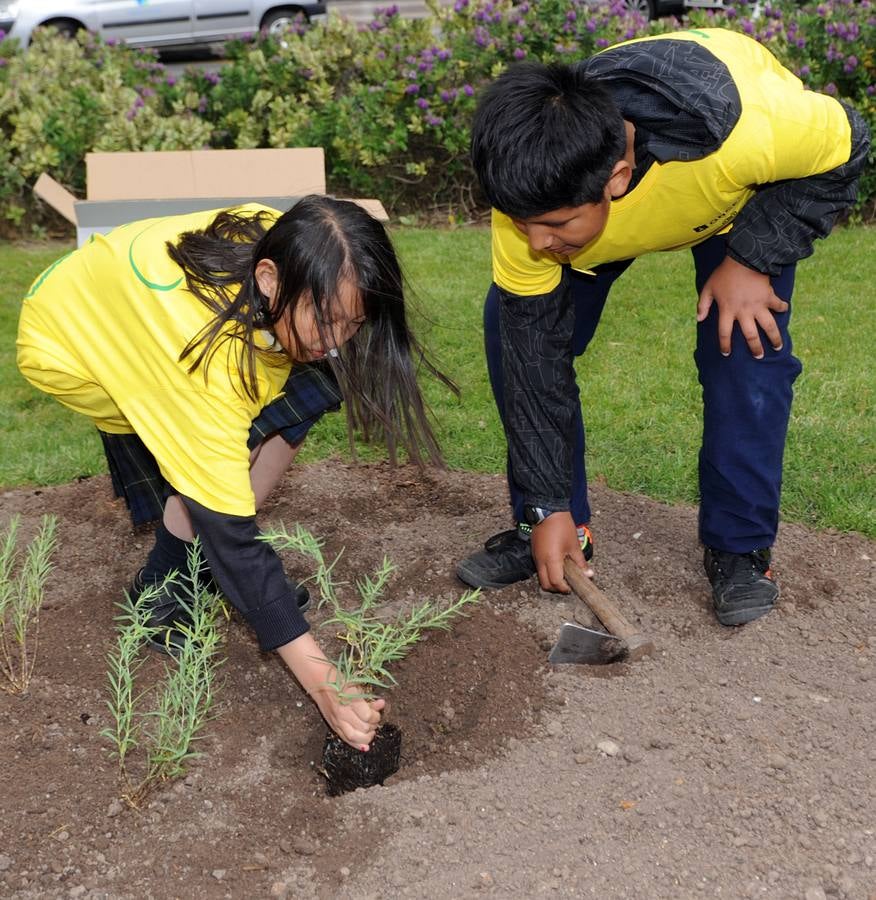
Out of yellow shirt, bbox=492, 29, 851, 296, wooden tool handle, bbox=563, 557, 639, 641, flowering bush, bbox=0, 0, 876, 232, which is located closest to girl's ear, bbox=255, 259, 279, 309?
yellow shirt, bbox=492, 29, 851, 296

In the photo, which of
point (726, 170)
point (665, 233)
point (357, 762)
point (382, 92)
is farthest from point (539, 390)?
point (382, 92)

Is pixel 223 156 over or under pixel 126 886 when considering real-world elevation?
over

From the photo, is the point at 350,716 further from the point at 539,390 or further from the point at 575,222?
the point at 575,222

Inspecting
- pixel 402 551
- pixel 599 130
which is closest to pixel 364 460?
pixel 402 551

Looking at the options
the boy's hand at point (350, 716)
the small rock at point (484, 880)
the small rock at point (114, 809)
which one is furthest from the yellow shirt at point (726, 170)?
the small rock at point (114, 809)

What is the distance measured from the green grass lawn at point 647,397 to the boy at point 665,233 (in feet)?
1.32

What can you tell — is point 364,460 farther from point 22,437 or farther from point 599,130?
point 599,130

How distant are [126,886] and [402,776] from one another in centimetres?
61

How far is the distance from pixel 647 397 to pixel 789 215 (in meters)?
1.86

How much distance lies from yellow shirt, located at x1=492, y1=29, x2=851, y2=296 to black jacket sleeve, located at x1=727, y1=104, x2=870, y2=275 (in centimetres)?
4

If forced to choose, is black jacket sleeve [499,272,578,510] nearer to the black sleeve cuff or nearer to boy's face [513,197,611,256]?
boy's face [513,197,611,256]

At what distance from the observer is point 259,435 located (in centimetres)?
262

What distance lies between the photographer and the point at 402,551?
127 inches

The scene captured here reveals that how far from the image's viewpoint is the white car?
11945 mm
